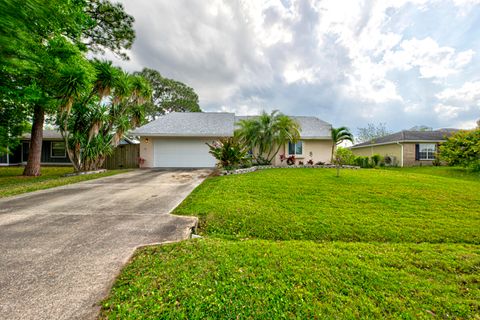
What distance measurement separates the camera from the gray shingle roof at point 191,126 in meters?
12.7

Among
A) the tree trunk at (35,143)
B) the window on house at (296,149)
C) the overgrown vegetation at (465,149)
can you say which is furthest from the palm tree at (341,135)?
the tree trunk at (35,143)

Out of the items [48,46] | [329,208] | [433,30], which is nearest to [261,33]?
[433,30]

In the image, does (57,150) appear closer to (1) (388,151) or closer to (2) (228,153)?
(2) (228,153)

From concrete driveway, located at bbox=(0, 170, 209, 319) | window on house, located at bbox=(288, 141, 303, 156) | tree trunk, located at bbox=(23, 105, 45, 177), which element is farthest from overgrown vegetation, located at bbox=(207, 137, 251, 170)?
tree trunk, located at bbox=(23, 105, 45, 177)

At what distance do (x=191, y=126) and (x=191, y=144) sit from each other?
65.0 inches

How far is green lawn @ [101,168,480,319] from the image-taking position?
1676 millimetres

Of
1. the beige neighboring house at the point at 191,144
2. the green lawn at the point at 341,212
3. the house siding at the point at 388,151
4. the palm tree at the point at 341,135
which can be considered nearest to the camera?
the green lawn at the point at 341,212

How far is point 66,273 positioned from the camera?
205 centimetres

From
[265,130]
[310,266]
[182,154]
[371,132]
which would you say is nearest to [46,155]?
[182,154]

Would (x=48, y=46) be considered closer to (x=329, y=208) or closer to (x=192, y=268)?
A: (x=192, y=268)

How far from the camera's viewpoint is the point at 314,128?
14.9 m

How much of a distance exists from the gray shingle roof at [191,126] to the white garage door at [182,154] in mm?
710

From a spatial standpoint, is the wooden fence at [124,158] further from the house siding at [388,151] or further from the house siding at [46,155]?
the house siding at [388,151]

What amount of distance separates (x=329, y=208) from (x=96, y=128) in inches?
453
